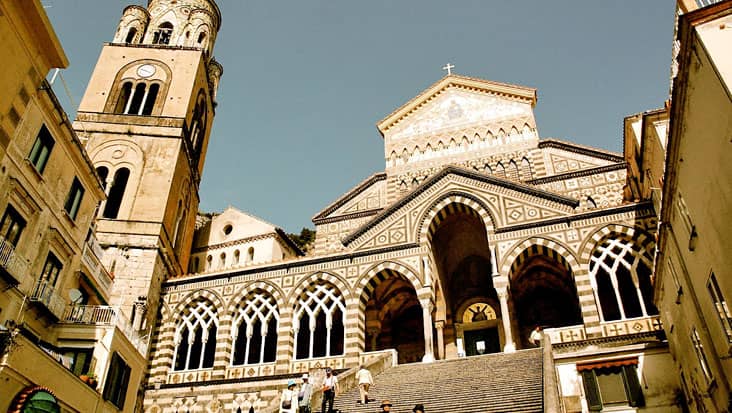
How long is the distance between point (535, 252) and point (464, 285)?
4.76 meters

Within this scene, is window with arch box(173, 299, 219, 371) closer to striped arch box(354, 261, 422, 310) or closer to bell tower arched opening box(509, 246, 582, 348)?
striped arch box(354, 261, 422, 310)

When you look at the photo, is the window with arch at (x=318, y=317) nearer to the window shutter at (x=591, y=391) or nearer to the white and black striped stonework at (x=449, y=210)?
the white and black striped stonework at (x=449, y=210)

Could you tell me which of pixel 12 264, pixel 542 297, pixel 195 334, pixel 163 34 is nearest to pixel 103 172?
pixel 195 334

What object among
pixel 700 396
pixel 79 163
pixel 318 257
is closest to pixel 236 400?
pixel 318 257

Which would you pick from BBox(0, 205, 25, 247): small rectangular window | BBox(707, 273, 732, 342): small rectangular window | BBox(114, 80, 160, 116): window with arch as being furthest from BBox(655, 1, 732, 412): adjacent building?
BBox(114, 80, 160, 116): window with arch

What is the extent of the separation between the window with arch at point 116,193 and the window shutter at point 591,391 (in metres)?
22.0

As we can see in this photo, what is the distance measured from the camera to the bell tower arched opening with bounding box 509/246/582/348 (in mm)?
23891

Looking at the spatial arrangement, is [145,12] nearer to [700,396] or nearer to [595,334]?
[595,334]

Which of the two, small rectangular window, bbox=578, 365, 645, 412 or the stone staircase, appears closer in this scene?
the stone staircase

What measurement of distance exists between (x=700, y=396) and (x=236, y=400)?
1606cm

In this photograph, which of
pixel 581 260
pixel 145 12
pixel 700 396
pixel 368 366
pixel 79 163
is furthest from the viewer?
pixel 145 12

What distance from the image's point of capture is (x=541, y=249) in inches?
859

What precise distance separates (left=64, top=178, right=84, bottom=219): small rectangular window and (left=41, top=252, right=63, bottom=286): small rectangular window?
1.76 metres

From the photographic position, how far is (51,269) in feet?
57.9
